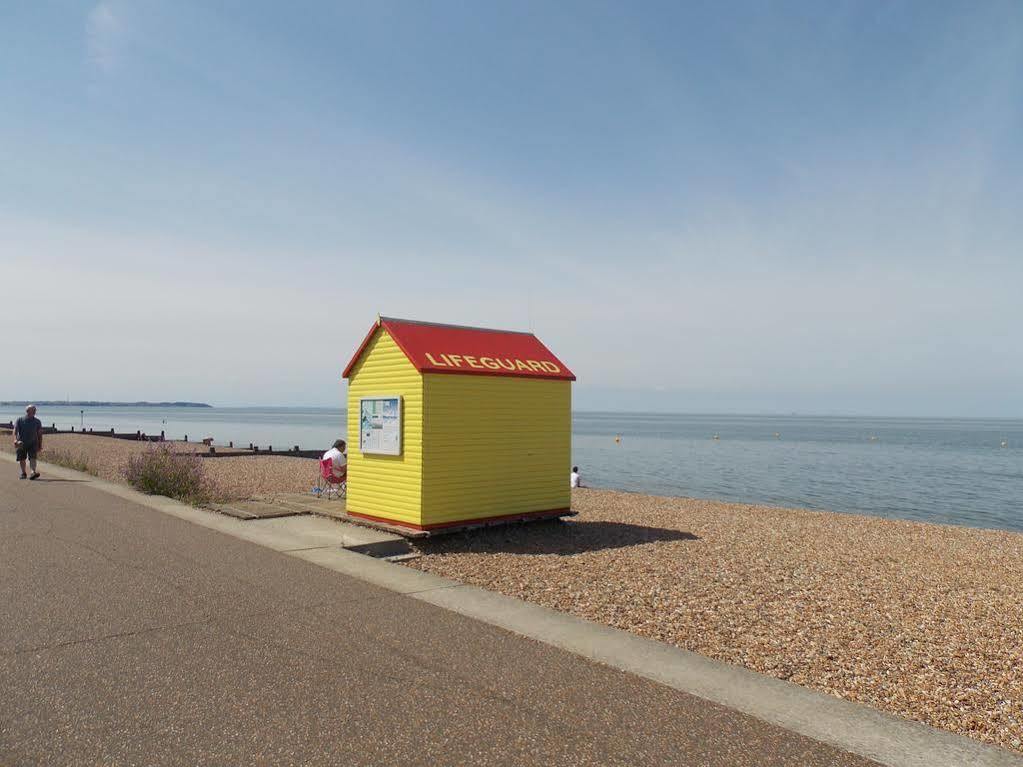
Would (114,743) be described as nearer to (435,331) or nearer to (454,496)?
(454,496)

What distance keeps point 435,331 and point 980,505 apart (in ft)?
91.9

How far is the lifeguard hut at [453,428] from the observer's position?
10.9 m

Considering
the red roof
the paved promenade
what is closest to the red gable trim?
the red roof

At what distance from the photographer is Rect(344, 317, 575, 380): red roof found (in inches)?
444

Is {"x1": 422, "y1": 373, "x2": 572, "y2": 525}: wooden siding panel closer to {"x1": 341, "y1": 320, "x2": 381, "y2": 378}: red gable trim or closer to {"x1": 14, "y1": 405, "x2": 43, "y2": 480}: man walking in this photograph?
{"x1": 341, "y1": 320, "x2": 381, "y2": 378}: red gable trim

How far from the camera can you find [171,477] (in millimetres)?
15719

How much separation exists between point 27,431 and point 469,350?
1314 centimetres

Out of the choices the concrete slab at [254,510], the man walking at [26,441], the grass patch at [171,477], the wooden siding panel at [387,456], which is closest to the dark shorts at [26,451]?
the man walking at [26,441]

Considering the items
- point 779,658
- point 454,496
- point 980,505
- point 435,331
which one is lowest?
point 980,505

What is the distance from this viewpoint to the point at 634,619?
23.6ft

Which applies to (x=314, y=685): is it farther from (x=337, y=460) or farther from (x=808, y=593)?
(x=337, y=460)

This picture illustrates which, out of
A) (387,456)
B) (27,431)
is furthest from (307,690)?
(27,431)

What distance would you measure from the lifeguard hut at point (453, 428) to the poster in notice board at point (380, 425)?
18 millimetres

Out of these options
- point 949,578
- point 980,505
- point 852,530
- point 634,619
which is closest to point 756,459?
point 980,505
